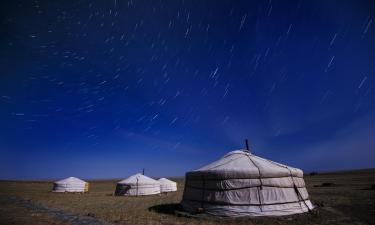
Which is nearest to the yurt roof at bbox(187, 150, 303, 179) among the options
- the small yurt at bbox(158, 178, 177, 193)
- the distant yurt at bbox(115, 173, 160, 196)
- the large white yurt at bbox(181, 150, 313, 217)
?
the large white yurt at bbox(181, 150, 313, 217)

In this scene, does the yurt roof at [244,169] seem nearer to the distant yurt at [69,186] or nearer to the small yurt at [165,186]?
the small yurt at [165,186]

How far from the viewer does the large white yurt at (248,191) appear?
10797 mm

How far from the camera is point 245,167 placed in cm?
1164

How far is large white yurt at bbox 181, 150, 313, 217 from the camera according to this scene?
1080 centimetres

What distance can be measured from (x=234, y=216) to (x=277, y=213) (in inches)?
71.7

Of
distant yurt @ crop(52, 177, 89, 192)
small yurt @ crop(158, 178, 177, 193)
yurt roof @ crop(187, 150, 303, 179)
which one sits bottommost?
yurt roof @ crop(187, 150, 303, 179)

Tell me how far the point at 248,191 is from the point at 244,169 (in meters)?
0.94

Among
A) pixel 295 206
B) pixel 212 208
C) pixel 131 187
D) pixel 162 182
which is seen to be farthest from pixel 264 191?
pixel 162 182

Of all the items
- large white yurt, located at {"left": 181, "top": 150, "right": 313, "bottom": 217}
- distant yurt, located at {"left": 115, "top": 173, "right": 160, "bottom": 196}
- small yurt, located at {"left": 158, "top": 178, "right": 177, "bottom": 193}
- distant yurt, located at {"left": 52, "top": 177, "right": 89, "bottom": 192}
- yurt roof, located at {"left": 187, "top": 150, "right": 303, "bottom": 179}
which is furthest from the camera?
distant yurt, located at {"left": 52, "top": 177, "right": 89, "bottom": 192}

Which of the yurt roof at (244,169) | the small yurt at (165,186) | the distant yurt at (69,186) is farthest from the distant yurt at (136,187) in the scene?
the yurt roof at (244,169)

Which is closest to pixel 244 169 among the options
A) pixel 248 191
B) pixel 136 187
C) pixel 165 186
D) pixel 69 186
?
pixel 248 191

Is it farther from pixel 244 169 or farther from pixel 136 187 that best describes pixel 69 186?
pixel 244 169

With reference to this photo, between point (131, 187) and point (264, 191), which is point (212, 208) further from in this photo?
point (131, 187)

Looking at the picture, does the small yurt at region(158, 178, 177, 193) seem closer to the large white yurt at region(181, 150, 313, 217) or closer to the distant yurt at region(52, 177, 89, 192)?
the distant yurt at region(52, 177, 89, 192)
